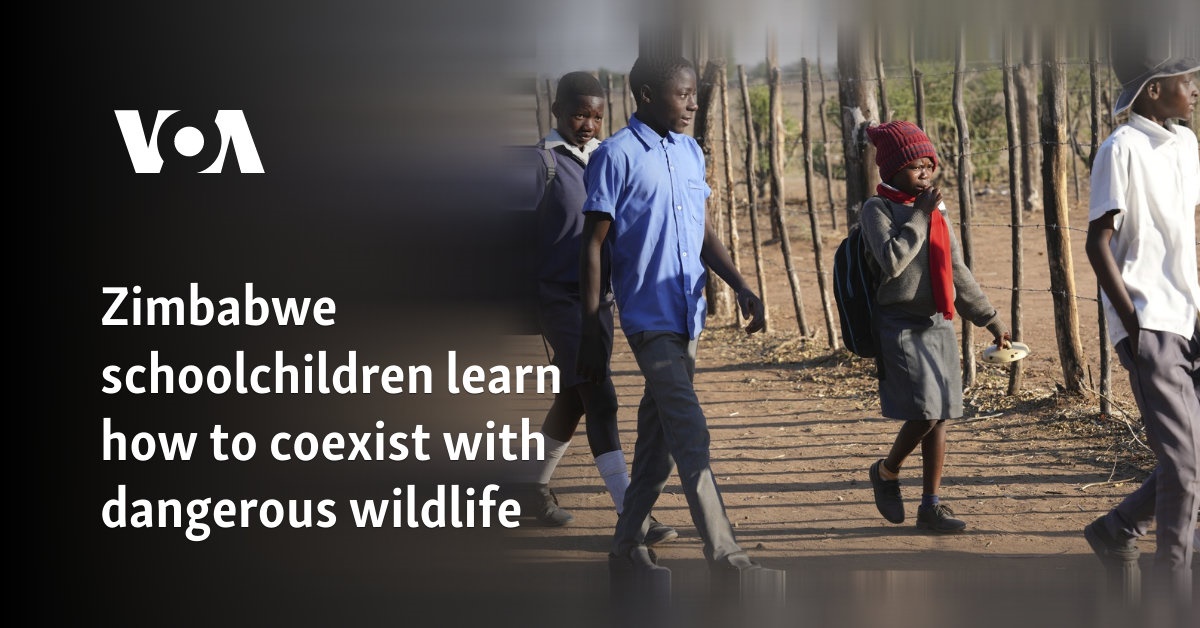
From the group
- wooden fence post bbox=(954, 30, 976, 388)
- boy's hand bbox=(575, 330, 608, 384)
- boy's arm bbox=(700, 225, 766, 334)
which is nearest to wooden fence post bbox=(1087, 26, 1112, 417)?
wooden fence post bbox=(954, 30, 976, 388)

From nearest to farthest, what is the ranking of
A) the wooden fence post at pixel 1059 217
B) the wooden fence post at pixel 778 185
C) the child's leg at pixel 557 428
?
Answer: the child's leg at pixel 557 428 < the wooden fence post at pixel 1059 217 < the wooden fence post at pixel 778 185

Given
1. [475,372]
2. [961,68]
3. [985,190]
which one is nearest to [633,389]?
[961,68]

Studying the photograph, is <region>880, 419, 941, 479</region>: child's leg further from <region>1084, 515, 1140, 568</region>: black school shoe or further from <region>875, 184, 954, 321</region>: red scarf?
<region>1084, 515, 1140, 568</region>: black school shoe

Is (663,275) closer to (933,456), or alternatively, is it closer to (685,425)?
(685,425)

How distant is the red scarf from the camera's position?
458cm

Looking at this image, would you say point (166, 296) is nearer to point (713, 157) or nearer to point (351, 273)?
point (351, 273)

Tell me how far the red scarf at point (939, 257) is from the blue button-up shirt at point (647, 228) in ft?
3.10

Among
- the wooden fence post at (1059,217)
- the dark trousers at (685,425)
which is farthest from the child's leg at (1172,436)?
the wooden fence post at (1059,217)

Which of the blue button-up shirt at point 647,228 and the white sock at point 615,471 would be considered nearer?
the blue button-up shirt at point 647,228

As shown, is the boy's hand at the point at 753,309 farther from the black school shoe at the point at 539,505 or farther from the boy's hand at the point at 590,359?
the black school shoe at the point at 539,505

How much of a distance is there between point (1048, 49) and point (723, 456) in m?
2.64

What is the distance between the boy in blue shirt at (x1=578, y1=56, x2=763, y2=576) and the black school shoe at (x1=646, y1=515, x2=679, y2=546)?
2.08 ft

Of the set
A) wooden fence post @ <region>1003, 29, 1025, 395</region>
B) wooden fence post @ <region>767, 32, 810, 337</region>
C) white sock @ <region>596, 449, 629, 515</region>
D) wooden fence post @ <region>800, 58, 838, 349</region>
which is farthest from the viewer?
wooden fence post @ <region>767, 32, 810, 337</region>

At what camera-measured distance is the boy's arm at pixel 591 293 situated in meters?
4.02
